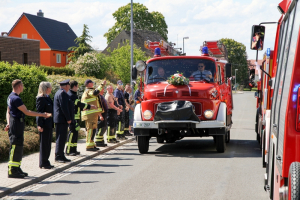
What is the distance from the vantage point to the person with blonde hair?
30.3 ft

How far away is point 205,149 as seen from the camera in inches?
518

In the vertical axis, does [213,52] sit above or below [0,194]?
above

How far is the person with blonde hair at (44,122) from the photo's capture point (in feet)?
30.3

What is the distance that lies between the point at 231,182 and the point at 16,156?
3.97 m

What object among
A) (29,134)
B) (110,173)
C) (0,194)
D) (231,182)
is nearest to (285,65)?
(231,182)

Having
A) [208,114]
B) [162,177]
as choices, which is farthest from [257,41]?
[208,114]

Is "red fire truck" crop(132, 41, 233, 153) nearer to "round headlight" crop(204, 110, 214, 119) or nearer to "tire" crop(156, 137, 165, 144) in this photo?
"round headlight" crop(204, 110, 214, 119)

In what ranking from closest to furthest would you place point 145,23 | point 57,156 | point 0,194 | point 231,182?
1. point 0,194
2. point 231,182
3. point 57,156
4. point 145,23

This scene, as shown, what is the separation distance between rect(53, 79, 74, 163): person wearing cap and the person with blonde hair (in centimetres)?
65

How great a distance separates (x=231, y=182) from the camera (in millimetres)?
8117

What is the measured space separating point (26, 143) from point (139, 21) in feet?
204

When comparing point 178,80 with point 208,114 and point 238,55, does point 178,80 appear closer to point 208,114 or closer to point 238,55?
point 208,114

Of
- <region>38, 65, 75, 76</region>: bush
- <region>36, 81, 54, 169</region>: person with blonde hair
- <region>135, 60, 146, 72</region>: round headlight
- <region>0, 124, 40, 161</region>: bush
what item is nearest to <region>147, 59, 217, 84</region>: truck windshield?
<region>135, 60, 146, 72</region>: round headlight

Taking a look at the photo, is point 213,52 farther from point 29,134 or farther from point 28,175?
point 28,175
